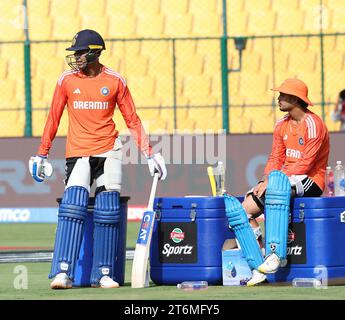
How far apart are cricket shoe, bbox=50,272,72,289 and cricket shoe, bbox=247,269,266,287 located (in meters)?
1.53

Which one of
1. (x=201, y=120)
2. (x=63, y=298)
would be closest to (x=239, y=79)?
(x=201, y=120)

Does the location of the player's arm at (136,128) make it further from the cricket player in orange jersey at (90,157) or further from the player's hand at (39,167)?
the player's hand at (39,167)

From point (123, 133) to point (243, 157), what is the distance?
2.11m

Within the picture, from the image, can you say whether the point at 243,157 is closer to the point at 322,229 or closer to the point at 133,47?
the point at 133,47

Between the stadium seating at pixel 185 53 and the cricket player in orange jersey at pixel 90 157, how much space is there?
10583mm

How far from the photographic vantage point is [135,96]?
22.6m

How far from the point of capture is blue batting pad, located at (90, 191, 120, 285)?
1042cm

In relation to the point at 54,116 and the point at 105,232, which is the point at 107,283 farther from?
the point at 54,116

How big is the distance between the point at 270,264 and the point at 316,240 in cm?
45

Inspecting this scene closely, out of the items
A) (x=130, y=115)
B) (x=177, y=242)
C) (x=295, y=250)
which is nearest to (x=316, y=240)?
(x=295, y=250)

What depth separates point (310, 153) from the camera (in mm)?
10312

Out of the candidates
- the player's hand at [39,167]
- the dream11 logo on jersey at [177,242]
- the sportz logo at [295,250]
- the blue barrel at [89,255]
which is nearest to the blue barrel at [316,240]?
the sportz logo at [295,250]

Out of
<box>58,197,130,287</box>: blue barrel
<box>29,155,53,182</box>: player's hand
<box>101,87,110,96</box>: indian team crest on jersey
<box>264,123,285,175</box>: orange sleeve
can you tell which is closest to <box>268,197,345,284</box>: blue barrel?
<box>264,123,285,175</box>: orange sleeve

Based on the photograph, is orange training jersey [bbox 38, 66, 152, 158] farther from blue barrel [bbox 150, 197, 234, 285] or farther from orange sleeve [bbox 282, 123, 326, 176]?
orange sleeve [bbox 282, 123, 326, 176]
